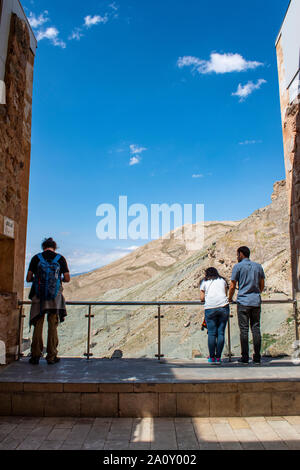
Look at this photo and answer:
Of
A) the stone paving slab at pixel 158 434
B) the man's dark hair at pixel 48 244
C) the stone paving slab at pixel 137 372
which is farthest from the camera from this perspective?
the man's dark hair at pixel 48 244

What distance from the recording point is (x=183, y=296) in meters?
19.2

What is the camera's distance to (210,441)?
3402 millimetres

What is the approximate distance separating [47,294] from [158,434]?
245 centimetres

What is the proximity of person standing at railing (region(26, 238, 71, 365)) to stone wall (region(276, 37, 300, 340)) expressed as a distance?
3.81 m

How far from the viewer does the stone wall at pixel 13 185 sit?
17.2 feet

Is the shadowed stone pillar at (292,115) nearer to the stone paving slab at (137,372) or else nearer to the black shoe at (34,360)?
the stone paving slab at (137,372)

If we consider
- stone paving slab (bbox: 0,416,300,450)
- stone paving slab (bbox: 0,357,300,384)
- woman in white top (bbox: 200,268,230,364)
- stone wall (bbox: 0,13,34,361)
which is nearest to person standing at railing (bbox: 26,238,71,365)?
stone paving slab (bbox: 0,357,300,384)

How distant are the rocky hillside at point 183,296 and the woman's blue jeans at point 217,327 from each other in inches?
24.4

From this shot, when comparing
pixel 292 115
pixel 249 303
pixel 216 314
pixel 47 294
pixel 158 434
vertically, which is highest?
pixel 292 115

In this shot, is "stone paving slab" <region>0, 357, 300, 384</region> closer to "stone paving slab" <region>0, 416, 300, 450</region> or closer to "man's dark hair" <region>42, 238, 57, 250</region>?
"stone paving slab" <region>0, 416, 300, 450</region>

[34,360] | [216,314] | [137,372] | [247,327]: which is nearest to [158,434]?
[137,372]

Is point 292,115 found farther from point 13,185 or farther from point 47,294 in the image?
point 47,294

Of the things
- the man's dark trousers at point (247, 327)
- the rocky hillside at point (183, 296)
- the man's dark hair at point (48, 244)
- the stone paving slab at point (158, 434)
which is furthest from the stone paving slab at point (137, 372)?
the man's dark hair at point (48, 244)

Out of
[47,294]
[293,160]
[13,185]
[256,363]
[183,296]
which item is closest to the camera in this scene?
[47,294]
